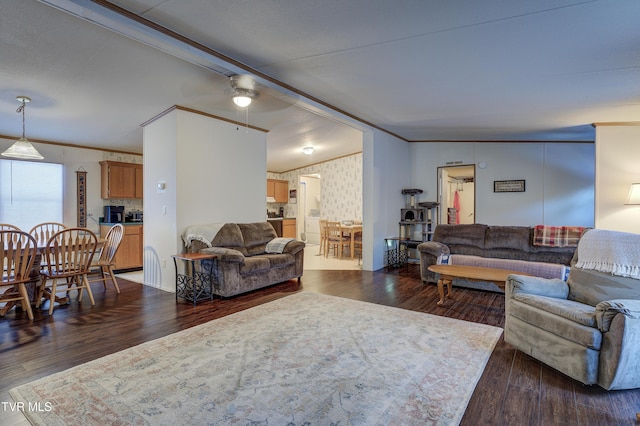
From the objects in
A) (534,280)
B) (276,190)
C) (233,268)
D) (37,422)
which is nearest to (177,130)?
(233,268)

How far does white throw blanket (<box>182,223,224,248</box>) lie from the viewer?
14.1 ft

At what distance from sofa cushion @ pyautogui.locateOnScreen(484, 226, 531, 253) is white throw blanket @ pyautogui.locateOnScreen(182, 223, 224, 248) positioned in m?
4.06

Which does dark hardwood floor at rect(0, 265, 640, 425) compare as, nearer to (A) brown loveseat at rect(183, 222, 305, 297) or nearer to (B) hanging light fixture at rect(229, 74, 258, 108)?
(A) brown loveseat at rect(183, 222, 305, 297)

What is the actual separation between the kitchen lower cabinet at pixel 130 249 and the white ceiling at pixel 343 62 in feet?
6.00

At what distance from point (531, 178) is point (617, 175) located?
1722mm

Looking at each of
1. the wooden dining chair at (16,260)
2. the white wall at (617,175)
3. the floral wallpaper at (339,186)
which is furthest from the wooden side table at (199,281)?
the floral wallpaper at (339,186)

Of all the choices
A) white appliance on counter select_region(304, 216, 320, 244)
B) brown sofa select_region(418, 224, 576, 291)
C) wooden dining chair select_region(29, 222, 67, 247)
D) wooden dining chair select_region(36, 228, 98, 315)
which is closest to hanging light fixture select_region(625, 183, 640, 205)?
brown sofa select_region(418, 224, 576, 291)

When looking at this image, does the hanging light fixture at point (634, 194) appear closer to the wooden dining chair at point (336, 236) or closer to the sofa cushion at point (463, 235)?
the sofa cushion at point (463, 235)

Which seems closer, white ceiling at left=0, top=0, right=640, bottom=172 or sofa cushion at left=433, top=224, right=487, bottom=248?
white ceiling at left=0, top=0, right=640, bottom=172

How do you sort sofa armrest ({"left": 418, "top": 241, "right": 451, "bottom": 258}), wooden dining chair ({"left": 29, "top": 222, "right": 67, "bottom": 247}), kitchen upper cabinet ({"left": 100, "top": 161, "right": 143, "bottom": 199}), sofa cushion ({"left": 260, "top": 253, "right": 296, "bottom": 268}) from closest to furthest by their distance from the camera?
wooden dining chair ({"left": 29, "top": 222, "right": 67, "bottom": 247})
sofa cushion ({"left": 260, "top": 253, "right": 296, "bottom": 268})
sofa armrest ({"left": 418, "top": 241, "right": 451, "bottom": 258})
kitchen upper cabinet ({"left": 100, "top": 161, "right": 143, "bottom": 199})

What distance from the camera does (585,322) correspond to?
2.12m

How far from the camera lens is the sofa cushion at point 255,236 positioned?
4984mm

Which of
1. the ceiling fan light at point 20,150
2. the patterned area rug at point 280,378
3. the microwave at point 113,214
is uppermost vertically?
the ceiling fan light at point 20,150

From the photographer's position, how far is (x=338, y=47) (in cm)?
288
